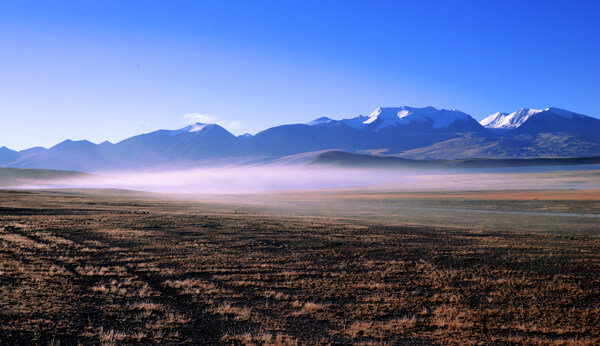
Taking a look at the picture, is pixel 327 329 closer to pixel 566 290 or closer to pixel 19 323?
pixel 19 323

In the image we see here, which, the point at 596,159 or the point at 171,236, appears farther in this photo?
the point at 596,159

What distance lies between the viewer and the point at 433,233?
30.4m

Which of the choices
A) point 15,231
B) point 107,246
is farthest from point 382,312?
point 15,231

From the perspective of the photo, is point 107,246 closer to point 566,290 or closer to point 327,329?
point 327,329

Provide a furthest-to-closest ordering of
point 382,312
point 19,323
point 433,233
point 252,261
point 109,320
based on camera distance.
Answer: point 433,233 → point 252,261 → point 382,312 → point 109,320 → point 19,323

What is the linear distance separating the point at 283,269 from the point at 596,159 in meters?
222


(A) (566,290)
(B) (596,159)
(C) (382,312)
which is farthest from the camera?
(B) (596,159)

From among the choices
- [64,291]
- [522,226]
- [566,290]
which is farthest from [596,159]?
[64,291]

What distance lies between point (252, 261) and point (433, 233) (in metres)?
16.3

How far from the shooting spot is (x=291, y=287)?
50.8 ft

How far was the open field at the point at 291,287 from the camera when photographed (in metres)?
11.1

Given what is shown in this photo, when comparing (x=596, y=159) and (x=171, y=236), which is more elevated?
(x=596, y=159)

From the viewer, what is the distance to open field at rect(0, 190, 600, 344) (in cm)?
1112

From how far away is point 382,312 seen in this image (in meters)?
12.9
